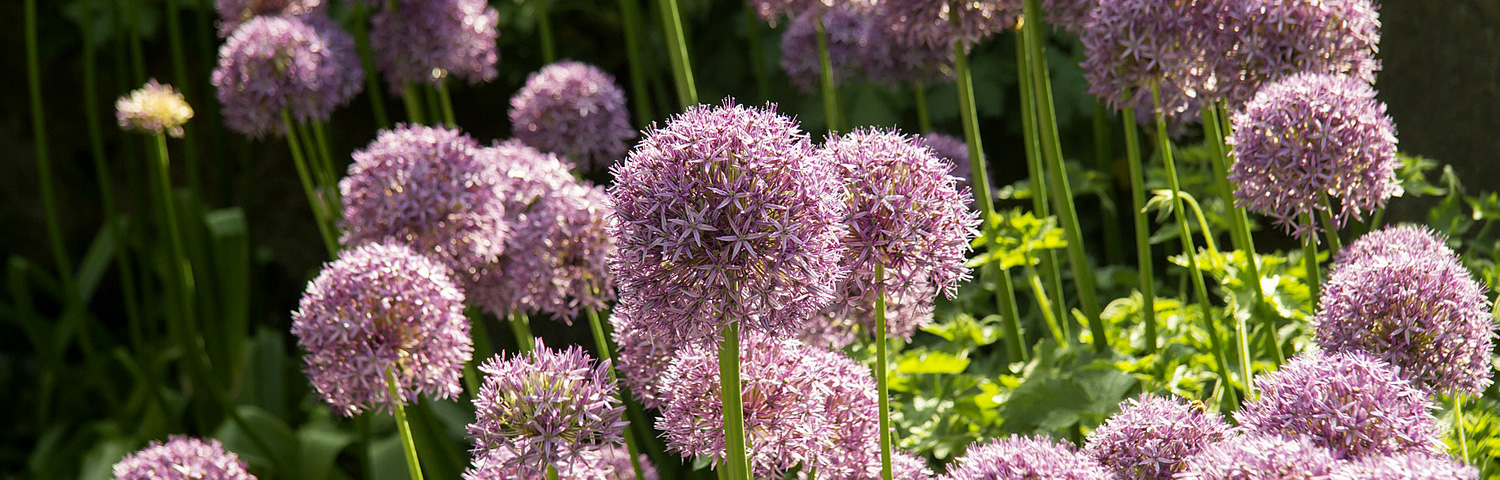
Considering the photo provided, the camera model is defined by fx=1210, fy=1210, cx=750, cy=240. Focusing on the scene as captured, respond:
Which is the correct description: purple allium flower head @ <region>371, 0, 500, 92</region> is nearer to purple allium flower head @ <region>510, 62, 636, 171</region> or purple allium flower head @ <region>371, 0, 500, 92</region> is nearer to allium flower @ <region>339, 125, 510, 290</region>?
purple allium flower head @ <region>510, 62, 636, 171</region>

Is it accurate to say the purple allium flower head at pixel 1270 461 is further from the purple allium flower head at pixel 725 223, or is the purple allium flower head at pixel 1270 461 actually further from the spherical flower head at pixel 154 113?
the spherical flower head at pixel 154 113

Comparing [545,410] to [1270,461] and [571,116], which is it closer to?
[1270,461]

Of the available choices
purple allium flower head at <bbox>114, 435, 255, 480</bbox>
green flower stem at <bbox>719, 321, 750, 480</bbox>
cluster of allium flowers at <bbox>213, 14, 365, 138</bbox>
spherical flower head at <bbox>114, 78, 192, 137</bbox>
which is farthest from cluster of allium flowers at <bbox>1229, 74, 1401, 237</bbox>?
spherical flower head at <bbox>114, 78, 192, 137</bbox>

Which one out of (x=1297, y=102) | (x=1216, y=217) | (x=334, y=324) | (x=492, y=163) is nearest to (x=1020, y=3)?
(x=1216, y=217)

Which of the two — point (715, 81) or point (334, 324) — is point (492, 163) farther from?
point (715, 81)

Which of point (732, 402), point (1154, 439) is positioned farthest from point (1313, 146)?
point (732, 402)

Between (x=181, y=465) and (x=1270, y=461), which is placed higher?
(x=181, y=465)

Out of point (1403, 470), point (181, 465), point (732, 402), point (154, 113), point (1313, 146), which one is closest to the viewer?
point (1403, 470)
